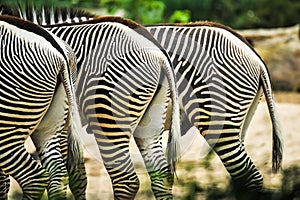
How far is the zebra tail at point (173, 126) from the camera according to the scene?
16.1ft

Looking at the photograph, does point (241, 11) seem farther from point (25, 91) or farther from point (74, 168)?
point (25, 91)

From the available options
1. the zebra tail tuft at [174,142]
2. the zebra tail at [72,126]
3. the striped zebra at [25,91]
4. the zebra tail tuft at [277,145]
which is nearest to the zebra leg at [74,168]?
the zebra tail at [72,126]

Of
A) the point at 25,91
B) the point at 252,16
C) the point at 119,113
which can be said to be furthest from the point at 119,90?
the point at 252,16

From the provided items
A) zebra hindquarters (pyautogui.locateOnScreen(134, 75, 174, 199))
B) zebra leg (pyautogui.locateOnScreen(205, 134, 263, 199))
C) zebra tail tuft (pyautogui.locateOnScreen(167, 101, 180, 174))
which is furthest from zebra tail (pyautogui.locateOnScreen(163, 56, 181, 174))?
zebra leg (pyautogui.locateOnScreen(205, 134, 263, 199))

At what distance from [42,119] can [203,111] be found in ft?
3.73

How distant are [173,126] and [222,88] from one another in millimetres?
642

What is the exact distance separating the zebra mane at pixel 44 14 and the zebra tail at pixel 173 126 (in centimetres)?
93

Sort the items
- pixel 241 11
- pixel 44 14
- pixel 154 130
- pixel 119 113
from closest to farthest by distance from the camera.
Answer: pixel 119 113 → pixel 154 130 → pixel 44 14 → pixel 241 11

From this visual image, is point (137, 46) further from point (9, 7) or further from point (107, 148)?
point (9, 7)

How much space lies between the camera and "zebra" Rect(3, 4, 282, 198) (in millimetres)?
5367

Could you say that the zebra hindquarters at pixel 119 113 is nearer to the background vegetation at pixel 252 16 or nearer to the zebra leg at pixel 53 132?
the zebra leg at pixel 53 132

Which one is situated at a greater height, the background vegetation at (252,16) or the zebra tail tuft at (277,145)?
the zebra tail tuft at (277,145)

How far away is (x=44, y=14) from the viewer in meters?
5.68

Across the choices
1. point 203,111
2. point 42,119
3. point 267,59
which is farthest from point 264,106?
point 42,119
